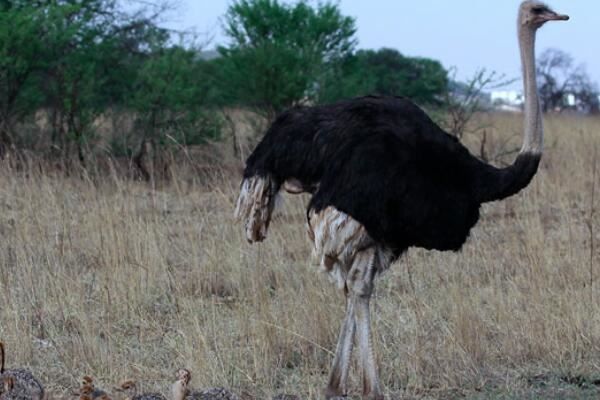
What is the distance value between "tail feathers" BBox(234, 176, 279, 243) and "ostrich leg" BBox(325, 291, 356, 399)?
438mm

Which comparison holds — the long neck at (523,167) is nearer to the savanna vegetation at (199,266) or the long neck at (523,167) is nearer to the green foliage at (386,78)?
the savanna vegetation at (199,266)

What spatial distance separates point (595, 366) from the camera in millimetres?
5367

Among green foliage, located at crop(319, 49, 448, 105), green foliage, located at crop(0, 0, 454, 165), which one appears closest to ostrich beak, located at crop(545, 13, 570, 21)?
green foliage, located at crop(319, 49, 448, 105)

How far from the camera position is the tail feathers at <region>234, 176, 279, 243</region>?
194 inches

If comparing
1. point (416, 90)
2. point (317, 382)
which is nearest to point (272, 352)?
point (317, 382)

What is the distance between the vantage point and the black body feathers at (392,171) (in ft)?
15.2

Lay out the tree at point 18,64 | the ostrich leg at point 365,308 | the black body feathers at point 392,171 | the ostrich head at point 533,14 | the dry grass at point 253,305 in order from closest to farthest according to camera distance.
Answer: the black body feathers at point 392,171 < the ostrich leg at point 365,308 < the ostrich head at point 533,14 < the dry grass at point 253,305 < the tree at point 18,64

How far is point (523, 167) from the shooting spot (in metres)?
4.81

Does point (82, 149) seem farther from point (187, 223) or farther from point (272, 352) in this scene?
point (272, 352)

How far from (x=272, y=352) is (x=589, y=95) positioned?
23949 mm

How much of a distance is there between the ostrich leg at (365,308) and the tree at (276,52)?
8.51 metres

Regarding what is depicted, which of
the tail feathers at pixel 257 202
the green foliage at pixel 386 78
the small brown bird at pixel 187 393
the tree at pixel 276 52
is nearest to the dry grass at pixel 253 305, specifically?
the tail feathers at pixel 257 202

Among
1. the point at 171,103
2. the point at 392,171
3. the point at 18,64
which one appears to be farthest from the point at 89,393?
the point at 171,103

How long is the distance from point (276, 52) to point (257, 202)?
8.65 m
